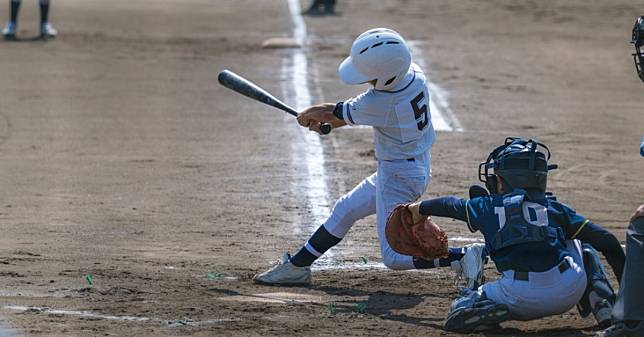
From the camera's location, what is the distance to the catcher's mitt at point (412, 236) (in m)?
6.44

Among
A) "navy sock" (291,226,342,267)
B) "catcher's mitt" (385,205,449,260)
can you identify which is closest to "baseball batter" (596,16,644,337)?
"catcher's mitt" (385,205,449,260)

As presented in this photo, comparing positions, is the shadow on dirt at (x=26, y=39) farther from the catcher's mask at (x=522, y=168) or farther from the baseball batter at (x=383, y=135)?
the catcher's mask at (x=522, y=168)

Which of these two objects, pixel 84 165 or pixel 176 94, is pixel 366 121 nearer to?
pixel 84 165

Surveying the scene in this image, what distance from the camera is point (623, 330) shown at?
17.8 feet

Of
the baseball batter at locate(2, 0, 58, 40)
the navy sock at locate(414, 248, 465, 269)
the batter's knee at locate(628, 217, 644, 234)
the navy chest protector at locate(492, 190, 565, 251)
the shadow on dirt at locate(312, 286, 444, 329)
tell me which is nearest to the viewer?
the batter's knee at locate(628, 217, 644, 234)

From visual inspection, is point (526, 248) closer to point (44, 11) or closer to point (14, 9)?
point (44, 11)

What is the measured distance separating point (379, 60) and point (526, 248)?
1434 mm

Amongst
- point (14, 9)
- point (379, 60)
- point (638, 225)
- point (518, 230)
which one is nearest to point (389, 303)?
point (518, 230)

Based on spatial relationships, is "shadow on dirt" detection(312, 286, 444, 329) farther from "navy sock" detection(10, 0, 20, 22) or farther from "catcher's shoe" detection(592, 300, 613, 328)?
"navy sock" detection(10, 0, 20, 22)

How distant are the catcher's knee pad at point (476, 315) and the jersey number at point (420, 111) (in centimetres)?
130

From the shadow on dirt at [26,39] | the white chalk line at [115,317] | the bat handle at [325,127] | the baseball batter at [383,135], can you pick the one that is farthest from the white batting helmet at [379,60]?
the shadow on dirt at [26,39]

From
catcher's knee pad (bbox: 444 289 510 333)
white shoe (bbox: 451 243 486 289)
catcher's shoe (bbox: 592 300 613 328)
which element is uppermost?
catcher's shoe (bbox: 592 300 613 328)

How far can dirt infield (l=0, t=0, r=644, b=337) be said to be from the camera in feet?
21.1

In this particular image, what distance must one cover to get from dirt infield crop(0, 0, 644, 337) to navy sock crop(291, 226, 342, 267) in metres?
0.21
